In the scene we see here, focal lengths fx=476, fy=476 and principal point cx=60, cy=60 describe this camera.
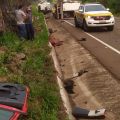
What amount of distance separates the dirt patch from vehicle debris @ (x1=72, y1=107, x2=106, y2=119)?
117 mm

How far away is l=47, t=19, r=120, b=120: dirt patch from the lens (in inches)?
375

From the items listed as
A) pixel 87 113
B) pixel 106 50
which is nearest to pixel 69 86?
pixel 87 113

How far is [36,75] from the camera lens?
11250mm

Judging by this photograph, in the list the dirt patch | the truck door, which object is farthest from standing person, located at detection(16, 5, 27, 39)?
the truck door

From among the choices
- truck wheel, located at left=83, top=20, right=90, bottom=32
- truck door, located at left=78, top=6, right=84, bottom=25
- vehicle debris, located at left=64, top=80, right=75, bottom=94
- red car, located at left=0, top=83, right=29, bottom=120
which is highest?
red car, located at left=0, top=83, right=29, bottom=120

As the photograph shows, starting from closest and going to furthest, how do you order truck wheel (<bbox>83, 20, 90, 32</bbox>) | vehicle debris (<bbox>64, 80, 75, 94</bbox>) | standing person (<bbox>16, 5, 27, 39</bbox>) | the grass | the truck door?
the grass
vehicle debris (<bbox>64, 80, 75, 94</bbox>)
standing person (<bbox>16, 5, 27, 39</bbox>)
truck wheel (<bbox>83, 20, 90, 32</bbox>)
the truck door

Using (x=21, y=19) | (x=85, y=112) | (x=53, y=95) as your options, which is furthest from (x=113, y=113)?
(x=21, y=19)

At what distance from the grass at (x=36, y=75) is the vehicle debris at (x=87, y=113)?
14.3 inches

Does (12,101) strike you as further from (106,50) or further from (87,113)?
(106,50)

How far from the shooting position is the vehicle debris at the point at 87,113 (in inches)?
337

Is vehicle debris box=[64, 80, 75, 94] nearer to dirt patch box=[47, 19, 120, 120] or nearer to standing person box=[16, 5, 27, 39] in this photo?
dirt patch box=[47, 19, 120, 120]

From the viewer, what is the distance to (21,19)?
1848 centimetres

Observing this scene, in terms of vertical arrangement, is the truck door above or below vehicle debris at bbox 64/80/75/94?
below

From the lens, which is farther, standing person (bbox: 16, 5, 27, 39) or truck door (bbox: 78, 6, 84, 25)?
truck door (bbox: 78, 6, 84, 25)
